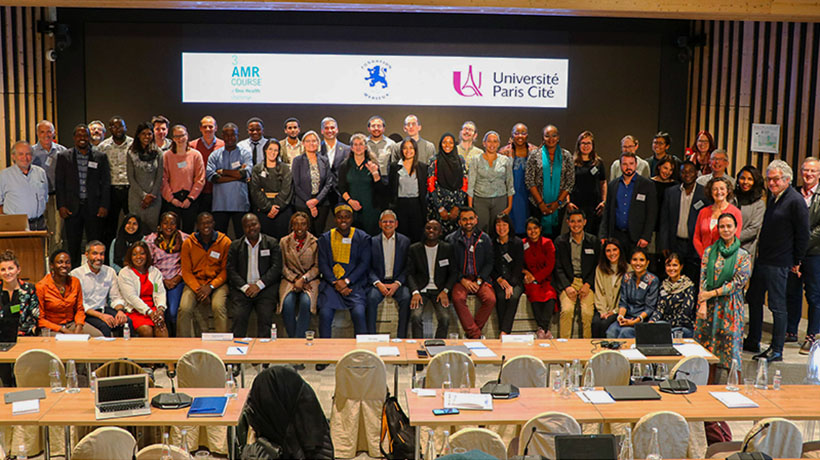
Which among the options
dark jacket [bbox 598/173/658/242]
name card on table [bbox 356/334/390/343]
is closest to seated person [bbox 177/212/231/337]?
name card on table [bbox 356/334/390/343]

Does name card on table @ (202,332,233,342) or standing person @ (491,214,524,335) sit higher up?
standing person @ (491,214,524,335)

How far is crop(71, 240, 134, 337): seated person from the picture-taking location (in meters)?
7.23

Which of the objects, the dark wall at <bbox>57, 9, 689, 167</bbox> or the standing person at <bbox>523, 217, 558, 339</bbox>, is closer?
the standing person at <bbox>523, 217, 558, 339</bbox>

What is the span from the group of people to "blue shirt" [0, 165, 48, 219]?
14 millimetres

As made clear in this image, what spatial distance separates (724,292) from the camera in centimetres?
696

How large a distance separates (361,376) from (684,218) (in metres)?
4.22

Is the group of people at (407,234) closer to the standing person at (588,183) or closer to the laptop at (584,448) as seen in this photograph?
the standing person at (588,183)

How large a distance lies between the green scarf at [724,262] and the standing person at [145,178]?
5.32m

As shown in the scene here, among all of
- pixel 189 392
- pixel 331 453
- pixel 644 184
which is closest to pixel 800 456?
pixel 331 453

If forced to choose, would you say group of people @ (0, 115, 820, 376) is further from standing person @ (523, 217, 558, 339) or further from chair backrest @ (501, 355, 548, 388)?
chair backrest @ (501, 355, 548, 388)

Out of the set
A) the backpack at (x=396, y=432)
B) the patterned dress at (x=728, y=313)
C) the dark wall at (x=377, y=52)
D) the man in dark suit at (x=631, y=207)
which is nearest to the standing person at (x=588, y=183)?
the man in dark suit at (x=631, y=207)

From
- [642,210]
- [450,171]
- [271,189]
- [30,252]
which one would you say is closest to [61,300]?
[30,252]

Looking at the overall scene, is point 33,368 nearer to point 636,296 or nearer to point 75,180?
point 75,180

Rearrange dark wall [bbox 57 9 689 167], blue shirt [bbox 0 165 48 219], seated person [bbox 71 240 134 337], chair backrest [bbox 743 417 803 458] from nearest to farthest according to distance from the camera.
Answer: chair backrest [bbox 743 417 803 458]
seated person [bbox 71 240 134 337]
blue shirt [bbox 0 165 48 219]
dark wall [bbox 57 9 689 167]
